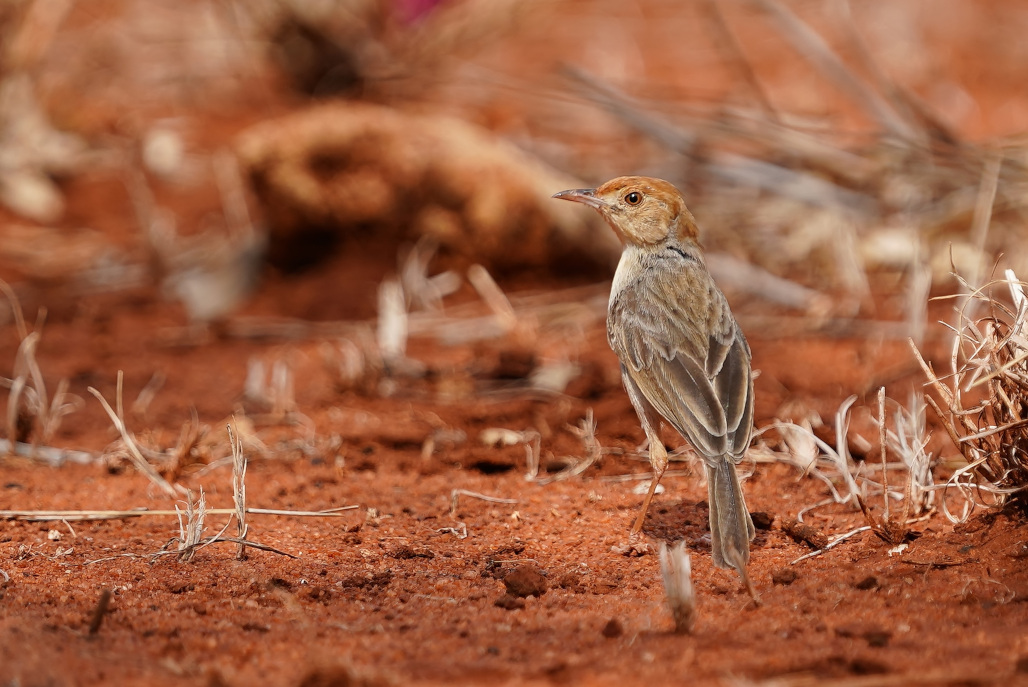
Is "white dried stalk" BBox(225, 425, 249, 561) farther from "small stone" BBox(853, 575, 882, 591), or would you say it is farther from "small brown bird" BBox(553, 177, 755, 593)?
"small stone" BBox(853, 575, 882, 591)

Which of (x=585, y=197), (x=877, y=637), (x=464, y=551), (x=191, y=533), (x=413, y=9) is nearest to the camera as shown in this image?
(x=877, y=637)

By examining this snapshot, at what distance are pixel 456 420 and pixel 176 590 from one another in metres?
2.36

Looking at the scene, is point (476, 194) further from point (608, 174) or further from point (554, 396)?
point (554, 396)

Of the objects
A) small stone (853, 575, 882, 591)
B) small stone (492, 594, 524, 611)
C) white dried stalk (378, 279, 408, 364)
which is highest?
small stone (853, 575, 882, 591)

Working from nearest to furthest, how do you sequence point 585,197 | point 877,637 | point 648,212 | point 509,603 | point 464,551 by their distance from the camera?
point 877,637, point 509,603, point 464,551, point 648,212, point 585,197

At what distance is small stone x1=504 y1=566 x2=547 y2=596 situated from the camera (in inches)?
135

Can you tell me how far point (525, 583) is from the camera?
3.43m

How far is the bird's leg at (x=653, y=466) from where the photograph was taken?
4090mm

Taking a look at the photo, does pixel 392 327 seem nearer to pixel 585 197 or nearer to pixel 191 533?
pixel 585 197

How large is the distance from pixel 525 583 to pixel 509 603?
0.12 meters

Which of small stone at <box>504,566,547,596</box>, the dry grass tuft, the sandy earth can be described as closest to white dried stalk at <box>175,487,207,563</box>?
the sandy earth

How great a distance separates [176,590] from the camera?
3.42 m

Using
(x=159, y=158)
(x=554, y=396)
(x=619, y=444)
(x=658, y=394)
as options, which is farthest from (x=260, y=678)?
(x=159, y=158)

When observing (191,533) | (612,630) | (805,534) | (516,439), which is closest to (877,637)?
(612,630)
